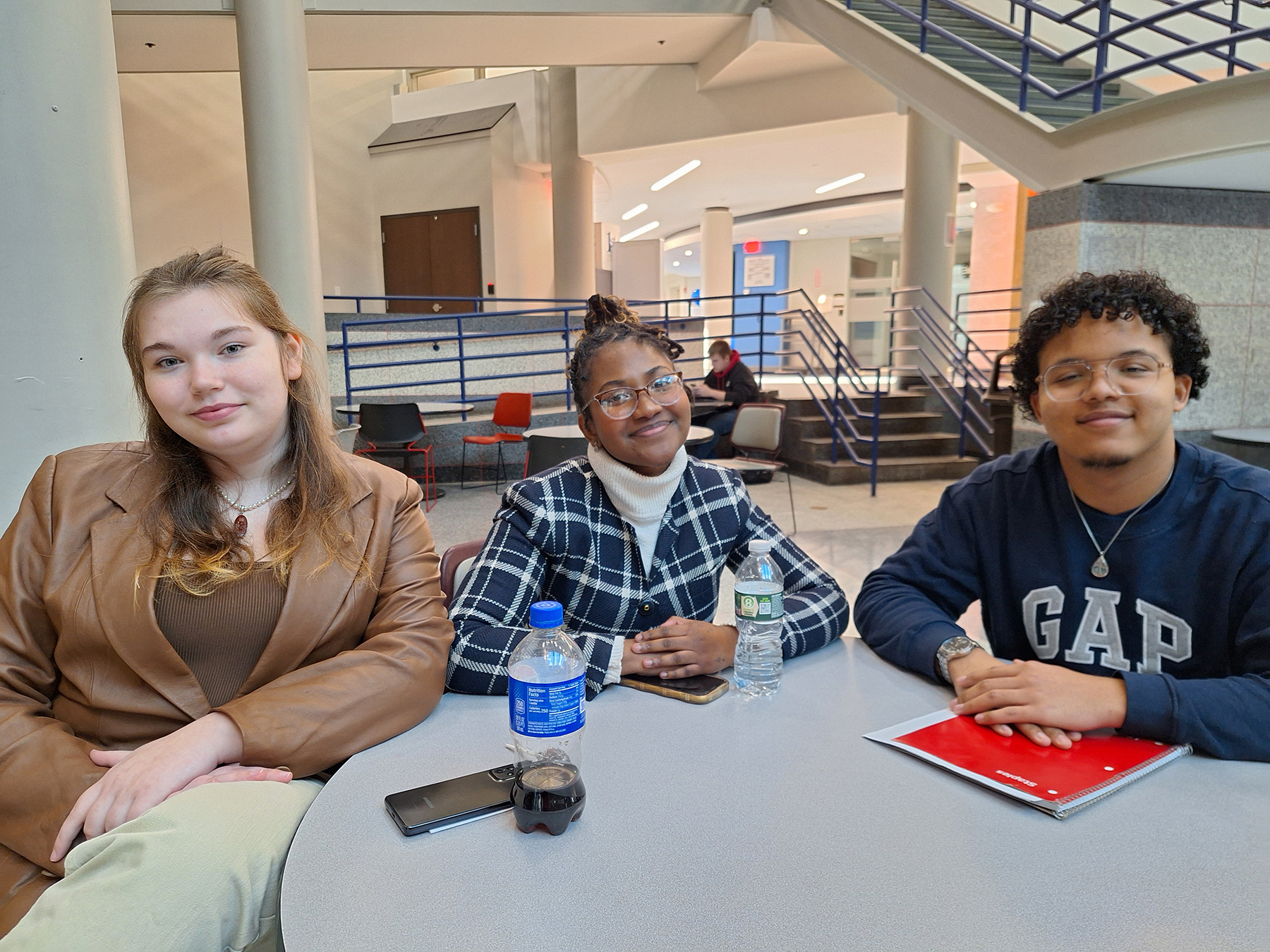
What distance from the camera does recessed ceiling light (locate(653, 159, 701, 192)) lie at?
11336 mm

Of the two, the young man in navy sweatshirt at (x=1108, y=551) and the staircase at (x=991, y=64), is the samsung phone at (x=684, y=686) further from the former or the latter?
the staircase at (x=991, y=64)

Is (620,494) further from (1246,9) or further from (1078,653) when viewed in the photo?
(1246,9)

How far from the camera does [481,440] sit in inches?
275

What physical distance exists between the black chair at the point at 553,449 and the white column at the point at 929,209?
6049mm

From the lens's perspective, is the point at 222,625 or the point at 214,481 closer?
the point at 222,625

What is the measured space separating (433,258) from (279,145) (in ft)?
23.1

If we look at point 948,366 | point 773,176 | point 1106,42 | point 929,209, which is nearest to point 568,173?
point 773,176

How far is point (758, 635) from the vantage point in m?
1.41

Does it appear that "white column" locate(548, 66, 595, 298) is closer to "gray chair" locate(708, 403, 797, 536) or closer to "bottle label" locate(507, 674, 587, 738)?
"gray chair" locate(708, 403, 797, 536)

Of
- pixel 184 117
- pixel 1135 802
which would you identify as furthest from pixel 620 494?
pixel 184 117

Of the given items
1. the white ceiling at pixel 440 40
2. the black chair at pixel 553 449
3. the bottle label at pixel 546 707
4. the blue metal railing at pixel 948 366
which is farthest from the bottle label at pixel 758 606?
the white ceiling at pixel 440 40

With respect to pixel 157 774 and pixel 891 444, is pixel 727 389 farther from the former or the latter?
pixel 157 774

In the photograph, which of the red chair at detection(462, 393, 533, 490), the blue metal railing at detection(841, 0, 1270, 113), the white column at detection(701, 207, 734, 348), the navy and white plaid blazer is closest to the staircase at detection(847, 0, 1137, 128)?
the blue metal railing at detection(841, 0, 1270, 113)

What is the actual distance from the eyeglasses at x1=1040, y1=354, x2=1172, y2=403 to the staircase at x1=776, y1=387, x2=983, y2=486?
5958 mm
